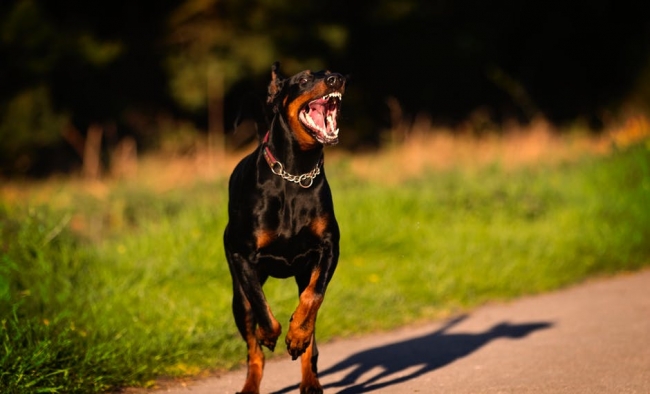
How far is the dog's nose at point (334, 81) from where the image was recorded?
217 inches

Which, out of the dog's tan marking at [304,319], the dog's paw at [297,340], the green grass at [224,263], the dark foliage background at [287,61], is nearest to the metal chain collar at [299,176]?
the dog's tan marking at [304,319]

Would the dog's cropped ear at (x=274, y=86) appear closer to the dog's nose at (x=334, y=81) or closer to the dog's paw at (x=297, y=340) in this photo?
the dog's nose at (x=334, y=81)

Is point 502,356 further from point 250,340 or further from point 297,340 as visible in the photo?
point 297,340

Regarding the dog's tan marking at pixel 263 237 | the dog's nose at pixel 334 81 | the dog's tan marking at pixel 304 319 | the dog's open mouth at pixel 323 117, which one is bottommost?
the dog's tan marking at pixel 304 319

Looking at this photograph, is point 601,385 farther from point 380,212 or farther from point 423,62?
point 423,62

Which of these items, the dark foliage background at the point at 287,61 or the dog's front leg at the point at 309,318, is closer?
the dog's front leg at the point at 309,318

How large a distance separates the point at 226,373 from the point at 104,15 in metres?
17.1

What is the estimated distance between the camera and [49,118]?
18.7m

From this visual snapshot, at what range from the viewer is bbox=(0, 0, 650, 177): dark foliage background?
18.7 m

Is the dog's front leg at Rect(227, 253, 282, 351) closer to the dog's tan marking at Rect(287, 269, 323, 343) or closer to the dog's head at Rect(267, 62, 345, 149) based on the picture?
the dog's tan marking at Rect(287, 269, 323, 343)

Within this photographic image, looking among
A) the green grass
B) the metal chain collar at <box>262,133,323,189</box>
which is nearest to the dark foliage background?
the green grass

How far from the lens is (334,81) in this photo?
552 cm

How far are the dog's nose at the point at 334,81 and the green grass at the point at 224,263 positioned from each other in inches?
83.9

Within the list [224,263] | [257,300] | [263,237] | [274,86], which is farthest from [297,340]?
[224,263]
